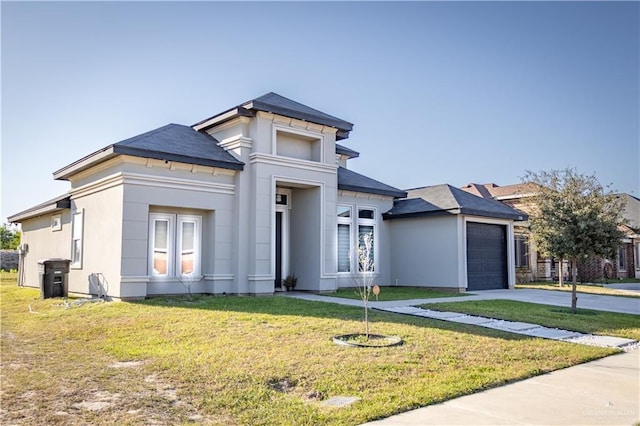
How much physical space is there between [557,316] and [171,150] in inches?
427

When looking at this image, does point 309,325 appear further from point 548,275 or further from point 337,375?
point 548,275

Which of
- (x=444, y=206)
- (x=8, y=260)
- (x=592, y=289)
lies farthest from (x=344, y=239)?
(x=8, y=260)

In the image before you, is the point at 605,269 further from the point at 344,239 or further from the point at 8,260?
the point at 8,260

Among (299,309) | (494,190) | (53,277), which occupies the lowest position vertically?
(299,309)

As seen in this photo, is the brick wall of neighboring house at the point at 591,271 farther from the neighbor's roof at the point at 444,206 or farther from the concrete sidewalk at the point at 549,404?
the concrete sidewalk at the point at 549,404

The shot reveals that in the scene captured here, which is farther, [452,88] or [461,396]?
[452,88]

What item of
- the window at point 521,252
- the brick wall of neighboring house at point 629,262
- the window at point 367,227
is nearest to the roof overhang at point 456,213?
the window at point 367,227

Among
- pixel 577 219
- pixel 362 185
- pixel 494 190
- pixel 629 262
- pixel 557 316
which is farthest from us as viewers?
pixel 494 190

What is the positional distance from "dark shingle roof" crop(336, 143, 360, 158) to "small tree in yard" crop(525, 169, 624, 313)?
34.0ft

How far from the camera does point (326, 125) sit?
16.4 meters

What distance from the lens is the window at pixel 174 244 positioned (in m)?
14.1

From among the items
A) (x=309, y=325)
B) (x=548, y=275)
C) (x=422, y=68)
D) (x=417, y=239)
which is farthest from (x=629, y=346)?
(x=548, y=275)

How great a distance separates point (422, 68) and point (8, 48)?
34.8ft

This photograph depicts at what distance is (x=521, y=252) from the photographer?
2617 cm
